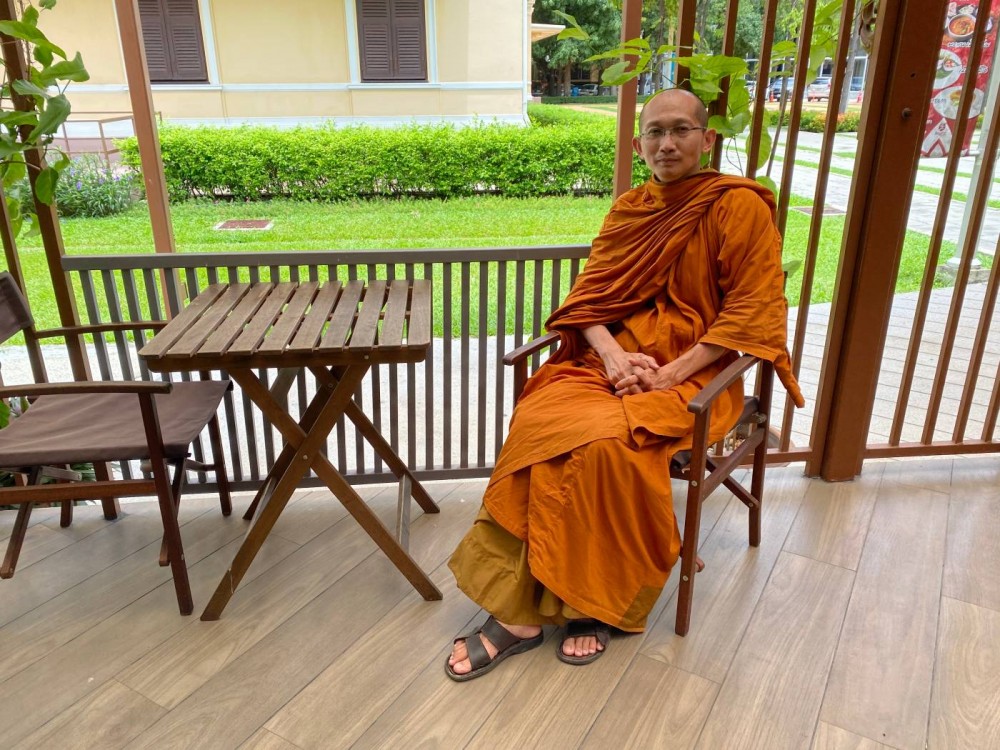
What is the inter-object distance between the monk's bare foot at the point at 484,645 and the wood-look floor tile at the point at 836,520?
0.91 metres

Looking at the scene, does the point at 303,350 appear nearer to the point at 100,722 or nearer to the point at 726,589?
the point at 100,722

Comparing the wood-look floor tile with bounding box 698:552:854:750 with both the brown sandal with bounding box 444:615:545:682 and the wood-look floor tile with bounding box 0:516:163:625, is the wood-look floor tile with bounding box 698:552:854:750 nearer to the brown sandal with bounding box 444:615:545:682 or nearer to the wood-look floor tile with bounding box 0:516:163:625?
the brown sandal with bounding box 444:615:545:682

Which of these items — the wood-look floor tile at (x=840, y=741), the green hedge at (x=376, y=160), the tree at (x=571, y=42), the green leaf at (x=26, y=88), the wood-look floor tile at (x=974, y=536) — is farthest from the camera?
the tree at (x=571, y=42)

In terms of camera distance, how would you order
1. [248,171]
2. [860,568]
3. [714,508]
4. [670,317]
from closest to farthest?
[670,317] < [860,568] < [714,508] < [248,171]

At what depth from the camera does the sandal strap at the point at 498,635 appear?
5.61ft

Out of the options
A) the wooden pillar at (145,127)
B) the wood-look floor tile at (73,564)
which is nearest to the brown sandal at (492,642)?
the wood-look floor tile at (73,564)

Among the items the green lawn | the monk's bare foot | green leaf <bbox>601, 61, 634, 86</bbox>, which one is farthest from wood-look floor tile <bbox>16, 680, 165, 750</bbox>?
the green lawn

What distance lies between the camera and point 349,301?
1.96 meters

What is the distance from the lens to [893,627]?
1.81 metres

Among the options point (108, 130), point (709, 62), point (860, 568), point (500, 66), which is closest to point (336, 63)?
point (500, 66)

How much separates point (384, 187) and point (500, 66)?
2.95 metres

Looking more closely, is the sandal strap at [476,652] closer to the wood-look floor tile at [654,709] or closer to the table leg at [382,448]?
the wood-look floor tile at [654,709]

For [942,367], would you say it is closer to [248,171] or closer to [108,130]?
[248,171]

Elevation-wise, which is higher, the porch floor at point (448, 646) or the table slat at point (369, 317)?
the table slat at point (369, 317)
